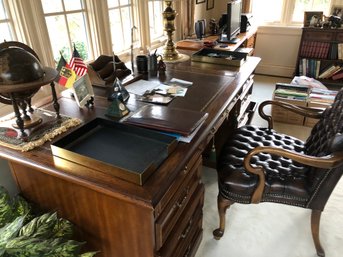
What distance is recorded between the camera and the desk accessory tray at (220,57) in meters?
2.21

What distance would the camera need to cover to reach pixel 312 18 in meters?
3.84

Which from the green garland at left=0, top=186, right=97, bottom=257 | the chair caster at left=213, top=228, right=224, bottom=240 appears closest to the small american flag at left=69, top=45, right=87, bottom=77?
the green garland at left=0, top=186, right=97, bottom=257

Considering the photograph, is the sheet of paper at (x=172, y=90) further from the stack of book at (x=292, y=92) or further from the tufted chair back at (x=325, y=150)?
the stack of book at (x=292, y=92)

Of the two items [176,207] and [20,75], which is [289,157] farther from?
[20,75]

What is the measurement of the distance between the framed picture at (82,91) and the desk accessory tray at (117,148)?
0.21 m

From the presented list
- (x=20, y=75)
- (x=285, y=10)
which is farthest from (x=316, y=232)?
(x=285, y=10)

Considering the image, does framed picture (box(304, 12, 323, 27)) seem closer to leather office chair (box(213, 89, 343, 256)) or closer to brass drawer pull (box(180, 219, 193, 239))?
leather office chair (box(213, 89, 343, 256))

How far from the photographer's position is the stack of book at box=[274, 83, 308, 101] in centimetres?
304

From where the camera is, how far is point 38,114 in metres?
1.37

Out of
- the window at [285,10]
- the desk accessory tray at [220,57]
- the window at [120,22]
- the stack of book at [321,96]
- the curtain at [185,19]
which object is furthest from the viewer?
the window at [285,10]

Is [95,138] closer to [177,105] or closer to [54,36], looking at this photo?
[177,105]

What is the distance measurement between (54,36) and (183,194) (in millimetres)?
1548

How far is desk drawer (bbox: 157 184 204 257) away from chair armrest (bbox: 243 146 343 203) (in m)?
0.30

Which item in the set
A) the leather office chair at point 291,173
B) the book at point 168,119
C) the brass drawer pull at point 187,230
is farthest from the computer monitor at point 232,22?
the brass drawer pull at point 187,230
